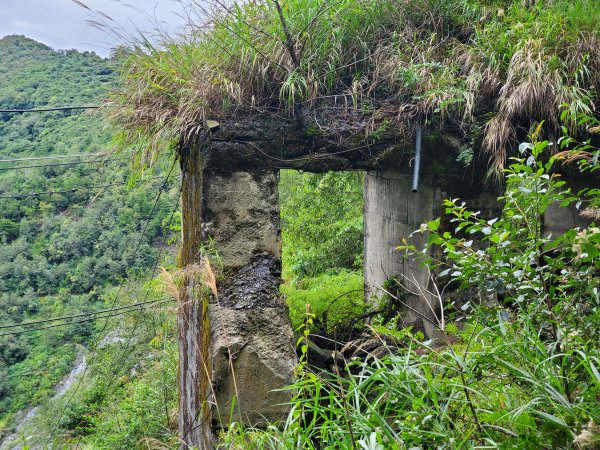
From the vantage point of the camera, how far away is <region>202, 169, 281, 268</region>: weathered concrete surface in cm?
385

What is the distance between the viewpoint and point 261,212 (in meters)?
3.93

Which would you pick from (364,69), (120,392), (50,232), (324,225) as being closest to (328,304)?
(364,69)

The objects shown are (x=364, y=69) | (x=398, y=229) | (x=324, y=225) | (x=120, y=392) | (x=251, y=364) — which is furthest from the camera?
(x=120, y=392)

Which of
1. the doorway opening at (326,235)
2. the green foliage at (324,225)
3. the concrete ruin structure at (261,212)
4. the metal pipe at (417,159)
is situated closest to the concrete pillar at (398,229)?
the concrete ruin structure at (261,212)

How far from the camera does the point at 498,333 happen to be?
1.93 metres

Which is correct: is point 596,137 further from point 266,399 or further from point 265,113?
point 266,399

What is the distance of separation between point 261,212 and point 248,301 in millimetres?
661

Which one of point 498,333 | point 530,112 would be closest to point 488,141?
point 530,112

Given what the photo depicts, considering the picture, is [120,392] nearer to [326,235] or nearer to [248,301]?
[326,235]

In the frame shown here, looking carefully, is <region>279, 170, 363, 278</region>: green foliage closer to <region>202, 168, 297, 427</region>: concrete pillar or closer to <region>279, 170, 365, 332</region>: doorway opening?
<region>279, 170, 365, 332</region>: doorway opening

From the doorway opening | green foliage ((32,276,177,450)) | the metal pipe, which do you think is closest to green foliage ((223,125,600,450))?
the metal pipe

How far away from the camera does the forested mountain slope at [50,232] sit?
1700 centimetres

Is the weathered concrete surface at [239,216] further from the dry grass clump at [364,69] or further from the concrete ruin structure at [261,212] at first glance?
the dry grass clump at [364,69]

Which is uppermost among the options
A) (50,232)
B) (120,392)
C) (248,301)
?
(248,301)
